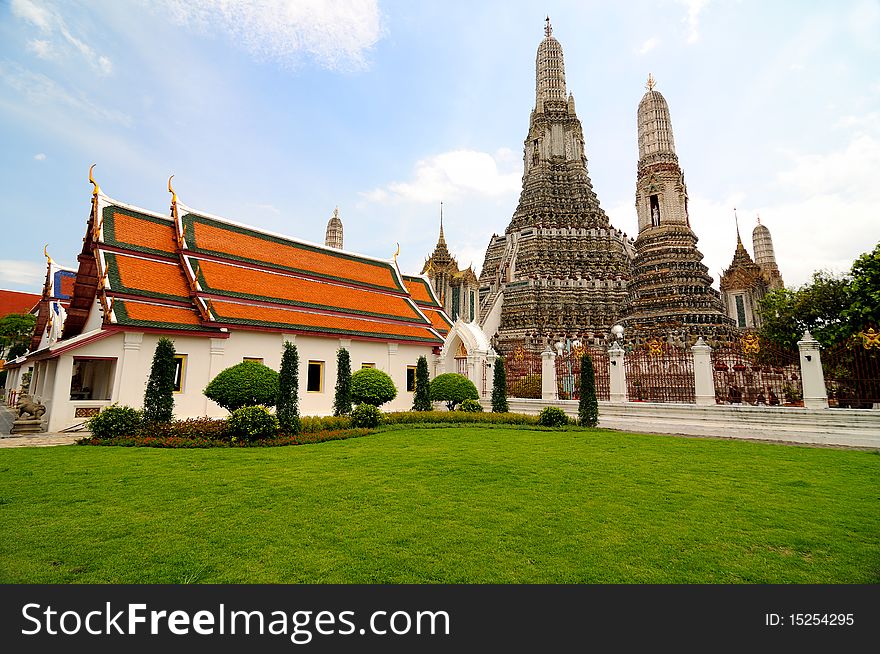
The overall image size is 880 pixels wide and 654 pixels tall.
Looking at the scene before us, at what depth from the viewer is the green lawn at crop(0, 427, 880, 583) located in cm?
342

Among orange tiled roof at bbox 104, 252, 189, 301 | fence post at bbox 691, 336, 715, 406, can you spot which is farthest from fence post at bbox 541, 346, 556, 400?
orange tiled roof at bbox 104, 252, 189, 301

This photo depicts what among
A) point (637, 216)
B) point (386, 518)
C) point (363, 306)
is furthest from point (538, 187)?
point (386, 518)

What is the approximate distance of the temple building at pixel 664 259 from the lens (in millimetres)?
25734

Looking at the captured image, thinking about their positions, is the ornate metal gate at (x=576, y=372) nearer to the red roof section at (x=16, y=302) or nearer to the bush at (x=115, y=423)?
the bush at (x=115, y=423)

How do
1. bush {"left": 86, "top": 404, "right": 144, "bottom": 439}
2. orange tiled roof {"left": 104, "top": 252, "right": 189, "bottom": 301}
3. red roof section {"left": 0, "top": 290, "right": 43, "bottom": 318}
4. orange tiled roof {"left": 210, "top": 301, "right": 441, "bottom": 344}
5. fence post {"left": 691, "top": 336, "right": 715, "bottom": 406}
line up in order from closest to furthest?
bush {"left": 86, "top": 404, "right": 144, "bottom": 439} < fence post {"left": 691, "top": 336, "right": 715, "bottom": 406} < orange tiled roof {"left": 104, "top": 252, "right": 189, "bottom": 301} < orange tiled roof {"left": 210, "top": 301, "right": 441, "bottom": 344} < red roof section {"left": 0, "top": 290, "right": 43, "bottom": 318}

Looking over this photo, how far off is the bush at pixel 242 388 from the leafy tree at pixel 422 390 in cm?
594

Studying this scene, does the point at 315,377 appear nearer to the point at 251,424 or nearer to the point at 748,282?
the point at 251,424

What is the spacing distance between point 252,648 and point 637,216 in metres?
33.4

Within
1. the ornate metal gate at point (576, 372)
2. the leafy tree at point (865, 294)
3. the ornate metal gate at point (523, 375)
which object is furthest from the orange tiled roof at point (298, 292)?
the leafy tree at point (865, 294)

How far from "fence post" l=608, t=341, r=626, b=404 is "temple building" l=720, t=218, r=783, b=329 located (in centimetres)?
3310

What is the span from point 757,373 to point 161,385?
18.5 metres

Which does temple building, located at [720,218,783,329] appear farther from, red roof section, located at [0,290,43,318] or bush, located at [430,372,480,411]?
red roof section, located at [0,290,43,318]

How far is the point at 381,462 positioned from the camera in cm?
798

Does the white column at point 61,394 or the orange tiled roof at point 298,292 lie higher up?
the orange tiled roof at point 298,292
